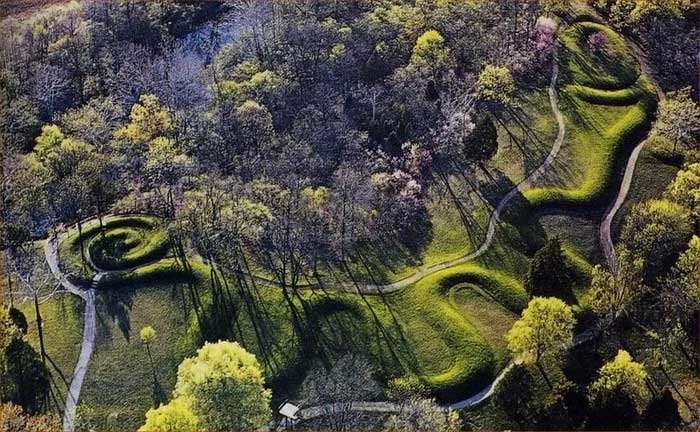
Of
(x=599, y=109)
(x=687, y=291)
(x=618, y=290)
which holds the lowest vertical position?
(x=687, y=291)

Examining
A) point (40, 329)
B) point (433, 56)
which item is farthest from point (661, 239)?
point (40, 329)

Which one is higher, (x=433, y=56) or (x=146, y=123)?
(x=146, y=123)

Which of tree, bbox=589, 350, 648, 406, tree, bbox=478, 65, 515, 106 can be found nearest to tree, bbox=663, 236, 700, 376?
tree, bbox=589, 350, 648, 406

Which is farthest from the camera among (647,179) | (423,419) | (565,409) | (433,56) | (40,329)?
(433,56)

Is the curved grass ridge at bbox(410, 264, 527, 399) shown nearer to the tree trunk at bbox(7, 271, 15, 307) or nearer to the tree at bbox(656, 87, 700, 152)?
the tree at bbox(656, 87, 700, 152)

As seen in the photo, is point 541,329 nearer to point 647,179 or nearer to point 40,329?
point 647,179

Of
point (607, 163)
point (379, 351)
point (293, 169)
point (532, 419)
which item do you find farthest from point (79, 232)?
point (607, 163)

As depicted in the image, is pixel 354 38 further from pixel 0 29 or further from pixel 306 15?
pixel 0 29

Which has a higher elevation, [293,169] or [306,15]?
[306,15]
